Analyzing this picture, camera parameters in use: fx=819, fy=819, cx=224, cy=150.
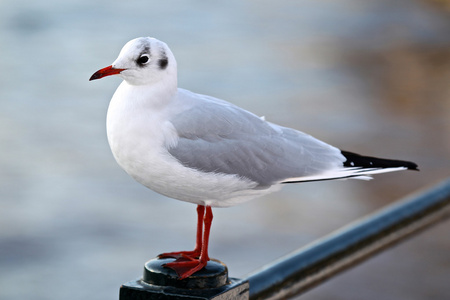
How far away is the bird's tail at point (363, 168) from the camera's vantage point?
150 centimetres

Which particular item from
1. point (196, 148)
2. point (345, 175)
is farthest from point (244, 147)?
point (345, 175)

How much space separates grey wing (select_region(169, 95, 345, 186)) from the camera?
1.46m

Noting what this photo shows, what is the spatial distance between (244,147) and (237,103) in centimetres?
552

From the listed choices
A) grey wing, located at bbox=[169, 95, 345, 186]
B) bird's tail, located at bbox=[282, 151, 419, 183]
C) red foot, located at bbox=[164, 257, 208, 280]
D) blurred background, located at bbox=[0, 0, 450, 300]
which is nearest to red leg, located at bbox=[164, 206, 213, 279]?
red foot, located at bbox=[164, 257, 208, 280]

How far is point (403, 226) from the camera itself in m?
1.85

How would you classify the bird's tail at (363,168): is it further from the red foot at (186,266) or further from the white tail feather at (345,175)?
the red foot at (186,266)

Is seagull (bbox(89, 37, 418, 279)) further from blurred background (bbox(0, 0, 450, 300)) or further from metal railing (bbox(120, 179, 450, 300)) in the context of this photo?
blurred background (bbox(0, 0, 450, 300))

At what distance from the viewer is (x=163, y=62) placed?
4.41 ft

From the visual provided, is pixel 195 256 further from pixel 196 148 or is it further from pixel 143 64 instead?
pixel 143 64

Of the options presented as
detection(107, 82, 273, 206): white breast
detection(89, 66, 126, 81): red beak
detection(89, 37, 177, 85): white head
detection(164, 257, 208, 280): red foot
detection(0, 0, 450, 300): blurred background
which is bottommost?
detection(164, 257, 208, 280): red foot

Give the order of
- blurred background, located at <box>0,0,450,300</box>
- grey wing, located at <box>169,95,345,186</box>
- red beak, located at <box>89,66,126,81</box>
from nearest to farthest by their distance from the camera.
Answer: red beak, located at <box>89,66,126,81</box> < grey wing, located at <box>169,95,345,186</box> < blurred background, located at <box>0,0,450,300</box>

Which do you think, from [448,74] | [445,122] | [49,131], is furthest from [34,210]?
[448,74]

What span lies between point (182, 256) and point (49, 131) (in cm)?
561

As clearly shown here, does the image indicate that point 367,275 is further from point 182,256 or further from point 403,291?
point 182,256
